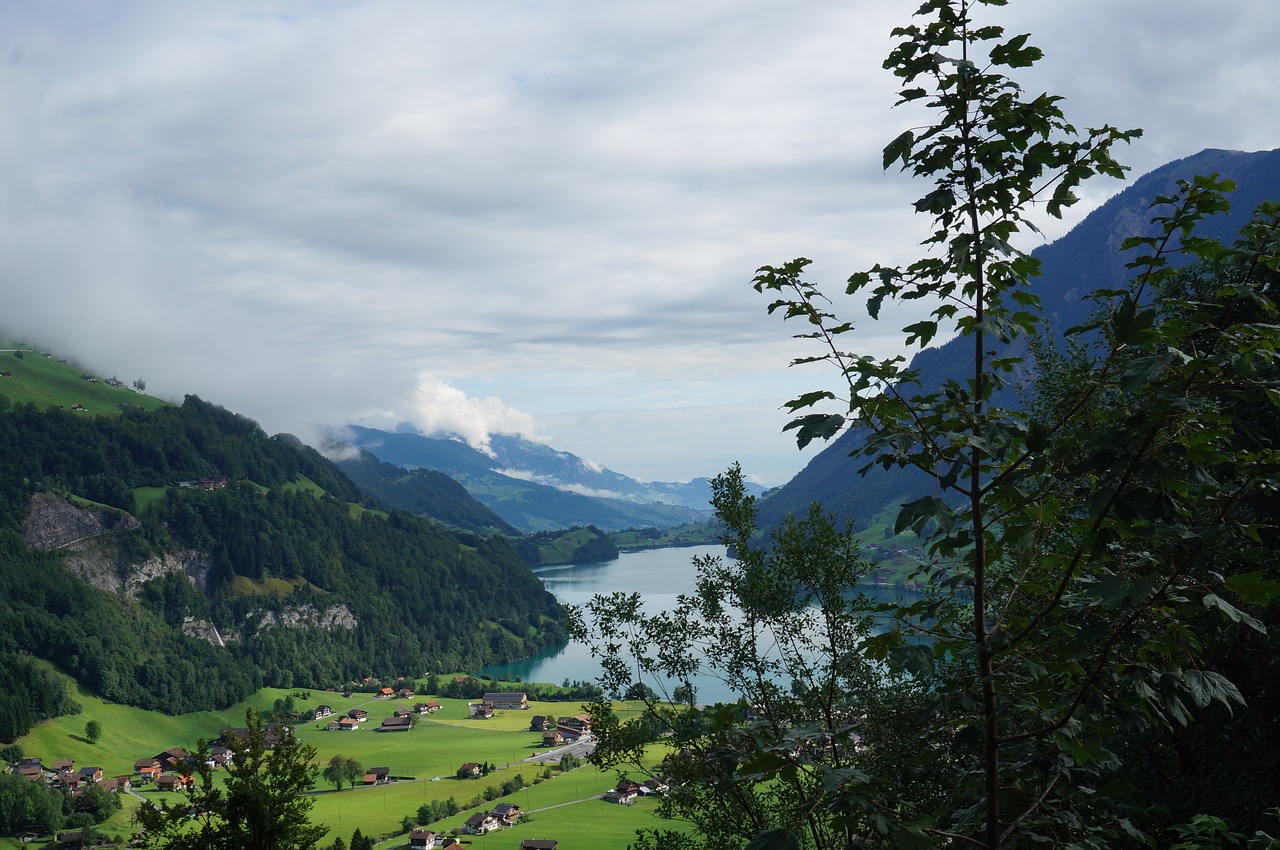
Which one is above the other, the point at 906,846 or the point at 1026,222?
the point at 1026,222

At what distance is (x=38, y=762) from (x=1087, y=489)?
150519mm

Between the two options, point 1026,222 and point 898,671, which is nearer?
point 898,671

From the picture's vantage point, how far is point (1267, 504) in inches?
493

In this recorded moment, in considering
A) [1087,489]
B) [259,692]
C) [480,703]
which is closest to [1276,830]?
[1087,489]

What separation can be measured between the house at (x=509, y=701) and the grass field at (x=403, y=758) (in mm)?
2664

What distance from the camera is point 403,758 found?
11712 cm

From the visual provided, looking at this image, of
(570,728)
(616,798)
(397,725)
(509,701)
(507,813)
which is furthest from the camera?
(509,701)

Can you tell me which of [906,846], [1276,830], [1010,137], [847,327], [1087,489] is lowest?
[1276,830]

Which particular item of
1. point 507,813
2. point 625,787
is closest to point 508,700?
point 507,813

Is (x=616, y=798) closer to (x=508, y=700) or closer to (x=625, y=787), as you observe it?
(x=625, y=787)

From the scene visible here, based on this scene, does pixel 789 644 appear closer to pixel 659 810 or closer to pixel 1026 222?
pixel 659 810

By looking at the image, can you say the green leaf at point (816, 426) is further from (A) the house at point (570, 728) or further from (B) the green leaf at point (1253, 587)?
(A) the house at point (570, 728)

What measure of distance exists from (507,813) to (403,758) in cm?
4446

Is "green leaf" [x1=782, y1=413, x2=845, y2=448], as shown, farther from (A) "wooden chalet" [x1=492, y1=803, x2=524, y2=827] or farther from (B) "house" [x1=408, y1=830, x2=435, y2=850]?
(A) "wooden chalet" [x1=492, y1=803, x2=524, y2=827]
